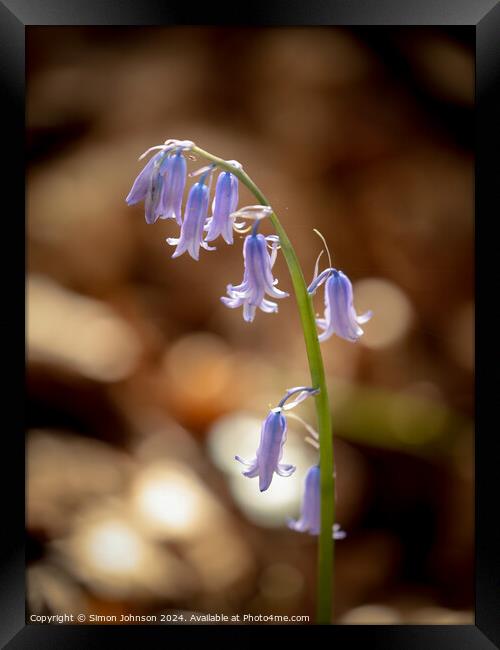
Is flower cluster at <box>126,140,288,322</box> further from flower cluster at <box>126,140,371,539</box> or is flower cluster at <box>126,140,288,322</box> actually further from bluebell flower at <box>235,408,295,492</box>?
bluebell flower at <box>235,408,295,492</box>

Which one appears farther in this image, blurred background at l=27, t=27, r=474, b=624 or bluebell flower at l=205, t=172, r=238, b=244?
blurred background at l=27, t=27, r=474, b=624

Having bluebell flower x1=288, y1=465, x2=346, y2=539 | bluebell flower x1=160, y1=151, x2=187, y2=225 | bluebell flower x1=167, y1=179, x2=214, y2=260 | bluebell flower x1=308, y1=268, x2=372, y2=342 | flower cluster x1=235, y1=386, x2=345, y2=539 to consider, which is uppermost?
bluebell flower x1=160, y1=151, x2=187, y2=225

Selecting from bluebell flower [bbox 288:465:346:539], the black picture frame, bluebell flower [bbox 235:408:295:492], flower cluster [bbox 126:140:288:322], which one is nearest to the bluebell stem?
bluebell flower [bbox 235:408:295:492]

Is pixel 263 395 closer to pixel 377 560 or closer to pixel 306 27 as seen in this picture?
pixel 377 560

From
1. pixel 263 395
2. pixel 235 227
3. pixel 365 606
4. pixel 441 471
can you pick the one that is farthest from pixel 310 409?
pixel 235 227

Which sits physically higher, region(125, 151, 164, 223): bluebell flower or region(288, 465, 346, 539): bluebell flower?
region(125, 151, 164, 223): bluebell flower

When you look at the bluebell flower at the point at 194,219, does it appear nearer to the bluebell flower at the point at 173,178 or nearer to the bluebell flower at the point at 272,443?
the bluebell flower at the point at 173,178

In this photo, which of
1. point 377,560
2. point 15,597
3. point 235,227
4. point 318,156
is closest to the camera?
point 235,227
